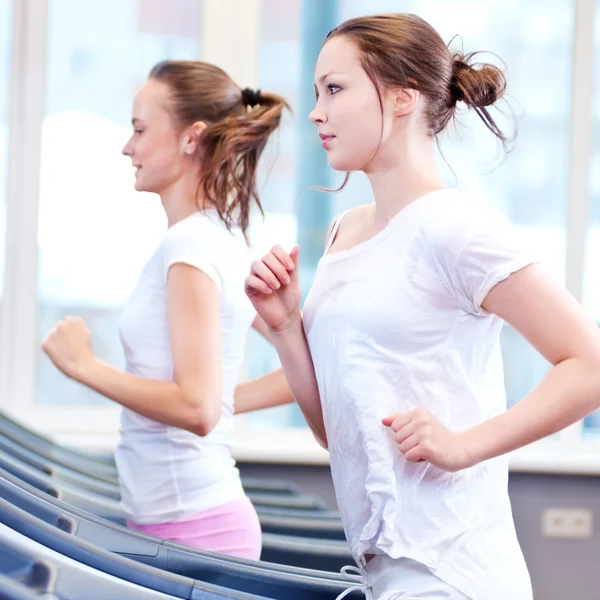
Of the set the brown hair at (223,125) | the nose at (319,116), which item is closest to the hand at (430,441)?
the nose at (319,116)

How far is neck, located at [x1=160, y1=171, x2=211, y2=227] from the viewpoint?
64.9 inches

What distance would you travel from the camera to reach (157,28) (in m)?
3.26

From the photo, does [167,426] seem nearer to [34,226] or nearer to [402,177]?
[402,177]

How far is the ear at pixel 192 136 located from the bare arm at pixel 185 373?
292 mm

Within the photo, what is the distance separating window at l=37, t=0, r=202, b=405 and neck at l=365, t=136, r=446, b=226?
2245 millimetres

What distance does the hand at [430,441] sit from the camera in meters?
0.96

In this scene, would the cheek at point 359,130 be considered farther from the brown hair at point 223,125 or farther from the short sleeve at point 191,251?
the brown hair at point 223,125

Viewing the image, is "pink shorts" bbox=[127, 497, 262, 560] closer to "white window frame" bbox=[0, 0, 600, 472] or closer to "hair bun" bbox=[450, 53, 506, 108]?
"hair bun" bbox=[450, 53, 506, 108]

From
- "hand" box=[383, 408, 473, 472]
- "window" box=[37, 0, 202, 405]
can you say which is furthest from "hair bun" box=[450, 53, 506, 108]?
"window" box=[37, 0, 202, 405]

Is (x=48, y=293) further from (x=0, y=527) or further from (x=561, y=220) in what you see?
(x=0, y=527)

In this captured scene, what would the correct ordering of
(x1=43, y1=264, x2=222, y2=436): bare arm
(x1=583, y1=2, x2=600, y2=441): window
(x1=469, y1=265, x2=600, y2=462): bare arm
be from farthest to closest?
(x1=583, y1=2, x2=600, y2=441): window
(x1=43, y1=264, x2=222, y2=436): bare arm
(x1=469, y1=265, x2=600, y2=462): bare arm

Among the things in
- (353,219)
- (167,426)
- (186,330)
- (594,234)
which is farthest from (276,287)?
(594,234)

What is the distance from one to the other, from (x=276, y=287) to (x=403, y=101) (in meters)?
0.26

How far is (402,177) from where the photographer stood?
1.09 m
